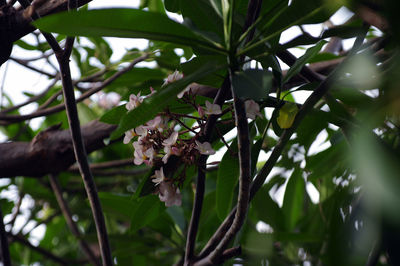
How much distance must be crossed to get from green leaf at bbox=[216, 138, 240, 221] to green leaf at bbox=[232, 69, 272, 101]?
0.20 m

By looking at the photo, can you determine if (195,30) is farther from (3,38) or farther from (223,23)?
(3,38)

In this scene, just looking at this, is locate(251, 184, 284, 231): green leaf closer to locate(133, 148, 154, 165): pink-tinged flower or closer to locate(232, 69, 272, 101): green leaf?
locate(133, 148, 154, 165): pink-tinged flower

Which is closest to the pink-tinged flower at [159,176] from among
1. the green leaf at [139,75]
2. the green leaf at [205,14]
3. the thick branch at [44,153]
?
the green leaf at [205,14]

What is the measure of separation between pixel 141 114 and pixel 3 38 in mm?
369

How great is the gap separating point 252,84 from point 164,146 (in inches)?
9.3

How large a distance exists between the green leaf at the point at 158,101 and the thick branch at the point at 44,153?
0.50 m

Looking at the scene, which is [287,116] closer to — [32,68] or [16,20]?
[16,20]

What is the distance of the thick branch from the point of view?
1062 mm

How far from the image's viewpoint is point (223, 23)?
610 millimetres

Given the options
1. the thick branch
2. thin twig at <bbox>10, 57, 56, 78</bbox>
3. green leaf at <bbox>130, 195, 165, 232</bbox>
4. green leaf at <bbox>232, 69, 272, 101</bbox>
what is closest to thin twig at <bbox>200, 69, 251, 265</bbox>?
green leaf at <bbox>232, 69, 272, 101</bbox>

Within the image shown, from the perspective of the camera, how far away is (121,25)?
0.50m

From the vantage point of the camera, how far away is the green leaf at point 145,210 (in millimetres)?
859

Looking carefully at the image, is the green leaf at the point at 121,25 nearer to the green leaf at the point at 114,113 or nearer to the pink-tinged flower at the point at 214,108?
the pink-tinged flower at the point at 214,108

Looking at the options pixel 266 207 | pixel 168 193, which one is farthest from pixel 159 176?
pixel 266 207
